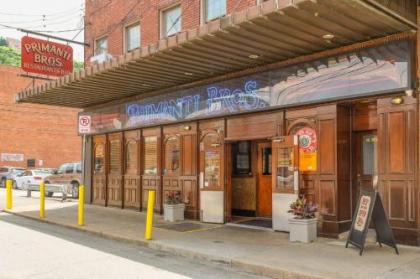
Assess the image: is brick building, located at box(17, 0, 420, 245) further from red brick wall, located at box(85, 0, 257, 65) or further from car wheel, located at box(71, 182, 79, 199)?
car wheel, located at box(71, 182, 79, 199)

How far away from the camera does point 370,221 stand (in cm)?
852

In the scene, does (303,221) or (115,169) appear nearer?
(303,221)

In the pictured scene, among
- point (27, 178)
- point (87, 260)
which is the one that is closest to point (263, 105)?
point (87, 260)

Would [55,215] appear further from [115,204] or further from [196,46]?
[196,46]

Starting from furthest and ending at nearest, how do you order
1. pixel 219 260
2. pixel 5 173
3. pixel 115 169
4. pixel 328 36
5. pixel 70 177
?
pixel 5 173, pixel 70 177, pixel 115 169, pixel 328 36, pixel 219 260

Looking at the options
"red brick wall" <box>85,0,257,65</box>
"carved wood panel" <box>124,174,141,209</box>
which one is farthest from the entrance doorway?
"red brick wall" <box>85,0,257,65</box>

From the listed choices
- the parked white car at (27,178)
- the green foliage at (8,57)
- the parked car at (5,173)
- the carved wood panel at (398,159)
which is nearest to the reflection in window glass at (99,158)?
the carved wood panel at (398,159)

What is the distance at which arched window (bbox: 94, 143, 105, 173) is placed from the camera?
59.4ft

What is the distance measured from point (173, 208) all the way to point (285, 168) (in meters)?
3.66

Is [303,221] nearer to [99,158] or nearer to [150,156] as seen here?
[150,156]

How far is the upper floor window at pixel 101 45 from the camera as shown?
18.7m

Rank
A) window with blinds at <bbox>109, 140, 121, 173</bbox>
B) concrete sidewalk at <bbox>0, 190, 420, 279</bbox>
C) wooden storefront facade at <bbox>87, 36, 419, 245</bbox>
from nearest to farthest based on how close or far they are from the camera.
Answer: concrete sidewalk at <bbox>0, 190, 420, 279</bbox> → wooden storefront facade at <bbox>87, 36, 419, 245</bbox> → window with blinds at <bbox>109, 140, 121, 173</bbox>

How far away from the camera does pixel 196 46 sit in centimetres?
1025

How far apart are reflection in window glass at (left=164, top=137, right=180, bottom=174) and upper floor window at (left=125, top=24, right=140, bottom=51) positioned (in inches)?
165
